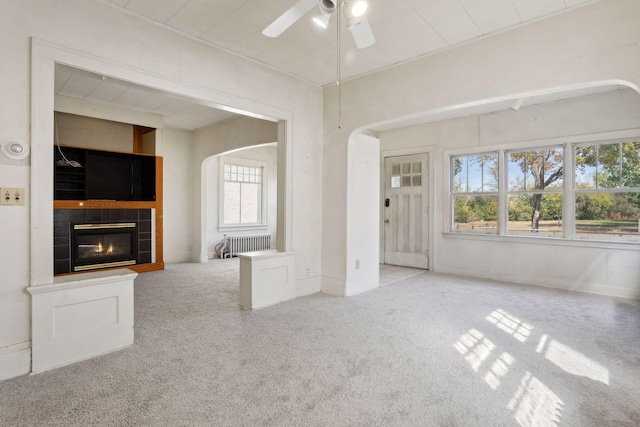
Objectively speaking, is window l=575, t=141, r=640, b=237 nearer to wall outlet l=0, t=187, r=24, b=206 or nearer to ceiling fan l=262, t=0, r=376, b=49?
ceiling fan l=262, t=0, r=376, b=49

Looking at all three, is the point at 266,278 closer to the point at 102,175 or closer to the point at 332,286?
the point at 332,286

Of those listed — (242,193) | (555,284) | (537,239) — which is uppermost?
(242,193)

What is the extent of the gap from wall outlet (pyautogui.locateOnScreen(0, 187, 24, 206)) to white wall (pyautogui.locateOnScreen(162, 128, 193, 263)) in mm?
4411

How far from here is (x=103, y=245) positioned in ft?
17.4

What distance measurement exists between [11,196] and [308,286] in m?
3.00

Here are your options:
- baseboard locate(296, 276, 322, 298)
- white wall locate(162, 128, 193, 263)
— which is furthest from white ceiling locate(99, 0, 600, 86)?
white wall locate(162, 128, 193, 263)

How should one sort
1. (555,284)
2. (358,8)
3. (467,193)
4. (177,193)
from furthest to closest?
(177,193) → (467,193) → (555,284) → (358,8)

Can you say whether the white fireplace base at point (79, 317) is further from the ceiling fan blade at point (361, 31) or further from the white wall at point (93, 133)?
the white wall at point (93, 133)

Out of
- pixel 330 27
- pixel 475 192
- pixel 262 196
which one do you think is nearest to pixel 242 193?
pixel 262 196

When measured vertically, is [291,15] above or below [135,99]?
below

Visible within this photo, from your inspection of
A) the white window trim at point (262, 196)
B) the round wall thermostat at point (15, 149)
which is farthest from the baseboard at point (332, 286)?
the white window trim at point (262, 196)

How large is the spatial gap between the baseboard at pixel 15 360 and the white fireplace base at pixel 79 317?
1.5 inches

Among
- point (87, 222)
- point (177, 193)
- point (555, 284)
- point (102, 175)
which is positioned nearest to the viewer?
point (555, 284)

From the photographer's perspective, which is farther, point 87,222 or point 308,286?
point 87,222
